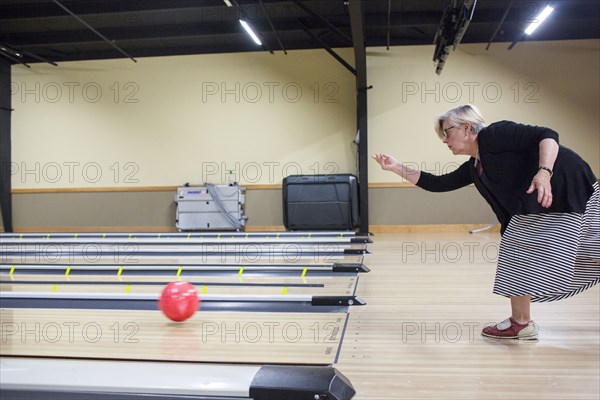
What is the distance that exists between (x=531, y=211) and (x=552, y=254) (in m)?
0.18

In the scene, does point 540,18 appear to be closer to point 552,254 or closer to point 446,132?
point 446,132

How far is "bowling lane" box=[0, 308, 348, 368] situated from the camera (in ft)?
6.26

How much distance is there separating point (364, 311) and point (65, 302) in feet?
5.26

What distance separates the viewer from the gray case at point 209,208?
320 inches

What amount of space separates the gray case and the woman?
621 centimetres

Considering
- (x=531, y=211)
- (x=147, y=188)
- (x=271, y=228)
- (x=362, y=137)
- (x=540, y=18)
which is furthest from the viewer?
(x=147, y=188)

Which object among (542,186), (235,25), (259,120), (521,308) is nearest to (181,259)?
(521,308)

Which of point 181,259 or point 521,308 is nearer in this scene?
point 521,308

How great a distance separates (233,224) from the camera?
812 cm

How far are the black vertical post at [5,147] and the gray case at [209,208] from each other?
3.11m

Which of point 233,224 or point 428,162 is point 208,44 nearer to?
point 233,224

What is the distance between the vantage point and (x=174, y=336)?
2.18 m

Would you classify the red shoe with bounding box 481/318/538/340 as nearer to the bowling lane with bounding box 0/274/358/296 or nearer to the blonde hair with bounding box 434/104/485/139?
the blonde hair with bounding box 434/104/485/139

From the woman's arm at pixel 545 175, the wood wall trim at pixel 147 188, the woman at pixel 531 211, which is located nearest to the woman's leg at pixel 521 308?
the woman at pixel 531 211
